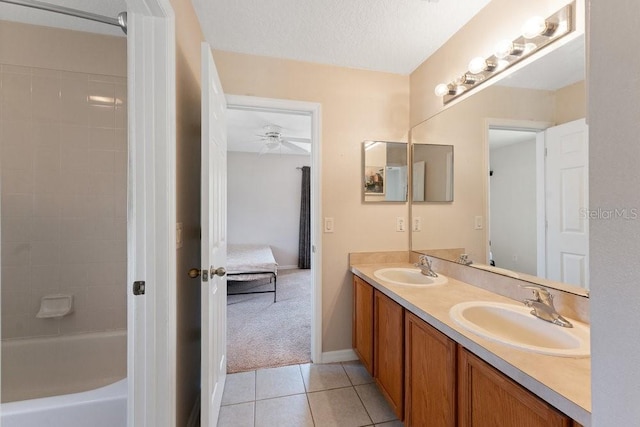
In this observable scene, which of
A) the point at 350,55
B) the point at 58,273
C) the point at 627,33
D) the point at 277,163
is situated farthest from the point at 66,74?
the point at 277,163

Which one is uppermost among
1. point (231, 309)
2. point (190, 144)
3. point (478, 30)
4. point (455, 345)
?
point (478, 30)

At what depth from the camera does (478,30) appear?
1.60 metres

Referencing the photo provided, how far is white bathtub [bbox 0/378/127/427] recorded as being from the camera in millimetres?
1068

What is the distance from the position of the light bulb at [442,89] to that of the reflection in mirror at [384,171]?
0.49 meters

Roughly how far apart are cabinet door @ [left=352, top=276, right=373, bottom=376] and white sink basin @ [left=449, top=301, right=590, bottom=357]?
0.68 m

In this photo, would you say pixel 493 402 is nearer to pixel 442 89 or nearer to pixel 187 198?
pixel 187 198

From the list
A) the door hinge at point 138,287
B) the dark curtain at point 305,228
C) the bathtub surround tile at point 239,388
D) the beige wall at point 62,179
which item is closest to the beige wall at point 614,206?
the door hinge at point 138,287

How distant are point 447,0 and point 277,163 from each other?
167 inches

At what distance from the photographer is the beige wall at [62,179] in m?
1.57

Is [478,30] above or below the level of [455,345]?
above

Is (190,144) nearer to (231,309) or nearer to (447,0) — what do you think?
(447,0)

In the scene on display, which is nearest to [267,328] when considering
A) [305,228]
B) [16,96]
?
[16,96]

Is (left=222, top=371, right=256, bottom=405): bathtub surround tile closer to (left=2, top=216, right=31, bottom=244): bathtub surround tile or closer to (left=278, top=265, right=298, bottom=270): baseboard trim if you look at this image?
(left=2, top=216, right=31, bottom=244): bathtub surround tile

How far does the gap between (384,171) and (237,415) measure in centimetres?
200
